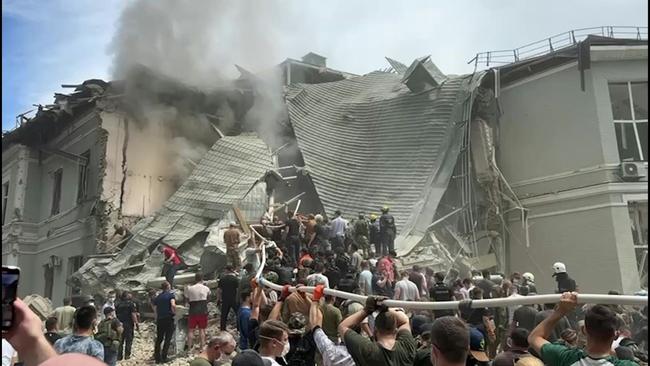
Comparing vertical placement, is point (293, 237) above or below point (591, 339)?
above

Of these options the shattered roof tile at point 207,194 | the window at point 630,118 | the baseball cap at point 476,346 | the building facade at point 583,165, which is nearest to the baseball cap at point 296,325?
the baseball cap at point 476,346

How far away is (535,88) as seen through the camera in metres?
18.3

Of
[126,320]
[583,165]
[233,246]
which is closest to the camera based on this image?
[126,320]

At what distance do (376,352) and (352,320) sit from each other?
12.9 inches

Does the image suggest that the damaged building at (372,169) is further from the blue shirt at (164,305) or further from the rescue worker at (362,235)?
the blue shirt at (164,305)

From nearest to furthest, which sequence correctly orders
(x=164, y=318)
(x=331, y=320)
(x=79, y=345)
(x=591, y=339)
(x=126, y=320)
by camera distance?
(x=591, y=339), (x=79, y=345), (x=331, y=320), (x=164, y=318), (x=126, y=320)

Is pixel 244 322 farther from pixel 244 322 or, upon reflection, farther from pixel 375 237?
pixel 375 237

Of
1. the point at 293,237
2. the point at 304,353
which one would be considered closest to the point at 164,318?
the point at 293,237

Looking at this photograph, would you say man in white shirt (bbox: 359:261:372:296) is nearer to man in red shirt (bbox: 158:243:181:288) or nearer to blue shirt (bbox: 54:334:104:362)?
man in red shirt (bbox: 158:243:181:288)

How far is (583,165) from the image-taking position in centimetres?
1672

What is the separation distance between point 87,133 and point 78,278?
606 centimetres

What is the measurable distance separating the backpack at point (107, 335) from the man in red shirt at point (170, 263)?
5203 mm

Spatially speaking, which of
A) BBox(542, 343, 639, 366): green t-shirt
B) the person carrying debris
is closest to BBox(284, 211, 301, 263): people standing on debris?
the person carrying debris

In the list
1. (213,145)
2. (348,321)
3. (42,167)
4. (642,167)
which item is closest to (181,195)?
(213,145)
